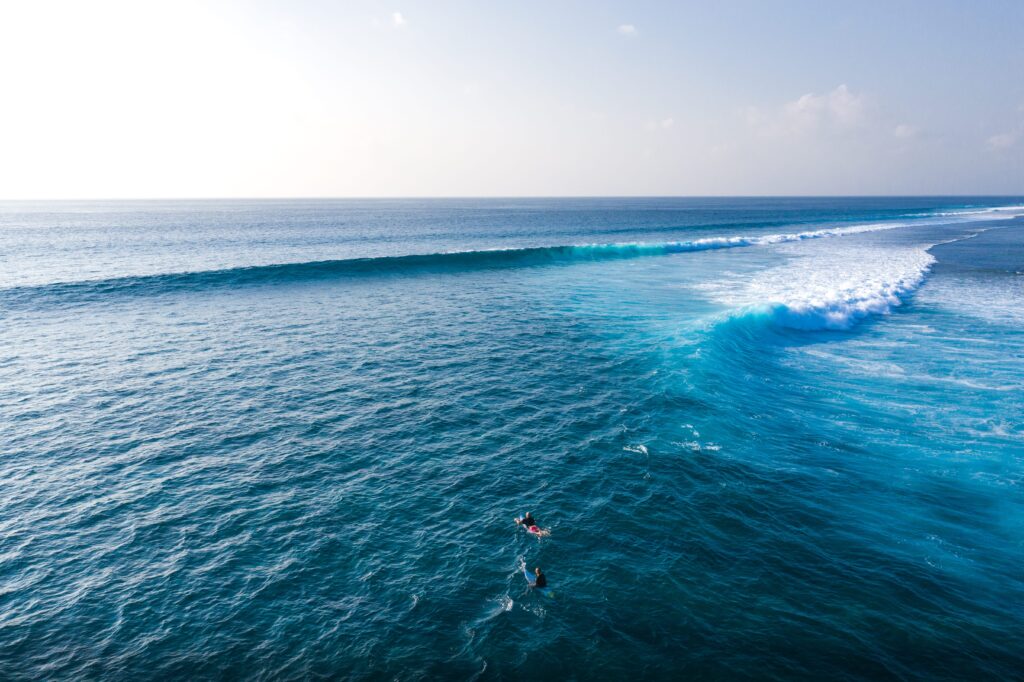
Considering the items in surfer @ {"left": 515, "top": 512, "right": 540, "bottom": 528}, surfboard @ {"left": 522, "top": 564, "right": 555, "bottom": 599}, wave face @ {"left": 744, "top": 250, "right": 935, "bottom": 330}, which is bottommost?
surfboard @ {"left": 522, "top": 564, "right": 555, "bottom": 599}

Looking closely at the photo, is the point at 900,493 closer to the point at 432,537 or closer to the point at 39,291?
the point at 432,537

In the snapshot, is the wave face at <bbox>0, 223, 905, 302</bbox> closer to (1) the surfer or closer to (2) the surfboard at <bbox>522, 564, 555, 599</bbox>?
(1) the surfer

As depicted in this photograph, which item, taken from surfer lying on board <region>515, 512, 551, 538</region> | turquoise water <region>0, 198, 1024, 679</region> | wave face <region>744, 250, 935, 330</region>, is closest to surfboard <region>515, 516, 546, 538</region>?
surfer lying on board <region>515, 512, 551, 538</region>

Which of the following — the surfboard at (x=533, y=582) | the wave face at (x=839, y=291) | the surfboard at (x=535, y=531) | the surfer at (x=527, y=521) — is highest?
the wave face at (x=839, y=291)

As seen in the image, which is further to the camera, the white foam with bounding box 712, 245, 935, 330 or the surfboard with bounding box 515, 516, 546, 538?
the white foam with bounding box 712, 245, 935, 330

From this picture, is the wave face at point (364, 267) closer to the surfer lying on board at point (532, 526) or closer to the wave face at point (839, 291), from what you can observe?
the wave face at point (839, 291)

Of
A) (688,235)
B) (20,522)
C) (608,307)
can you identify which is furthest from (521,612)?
(688,235)

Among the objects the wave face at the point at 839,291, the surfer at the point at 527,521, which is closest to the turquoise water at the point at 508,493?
the surfer at the point at 527,521

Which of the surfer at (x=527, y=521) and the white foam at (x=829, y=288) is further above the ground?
the white foam at (x=829, y=288)
